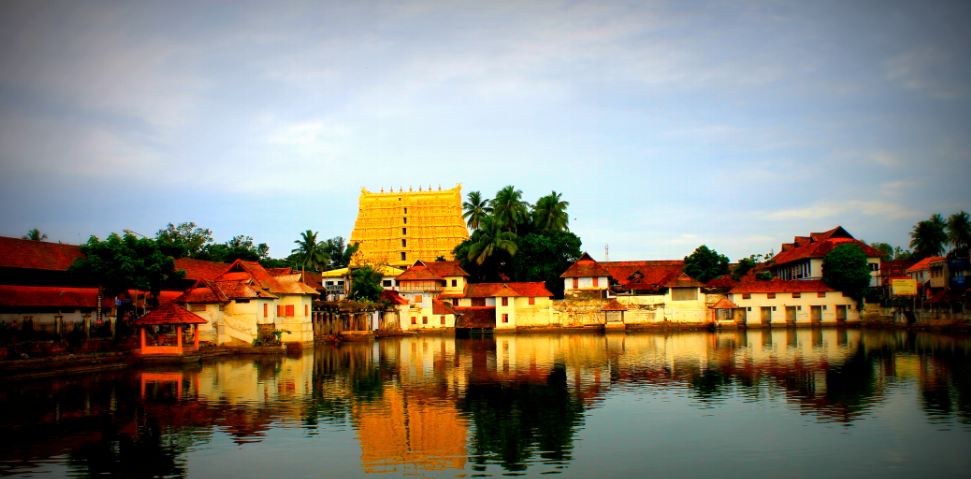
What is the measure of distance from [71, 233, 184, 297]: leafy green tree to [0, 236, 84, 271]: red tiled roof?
1621 millimetres

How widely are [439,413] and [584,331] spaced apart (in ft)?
151

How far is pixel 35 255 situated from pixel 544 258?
47.7 metres

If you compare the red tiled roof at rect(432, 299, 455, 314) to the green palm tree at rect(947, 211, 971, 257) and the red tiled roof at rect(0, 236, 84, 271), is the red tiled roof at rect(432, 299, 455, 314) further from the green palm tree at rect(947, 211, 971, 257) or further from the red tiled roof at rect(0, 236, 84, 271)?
the green palm tree at rect(947, 211, 971, 257)

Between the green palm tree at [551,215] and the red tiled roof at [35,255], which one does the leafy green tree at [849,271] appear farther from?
the red tiled roof at [35,255]

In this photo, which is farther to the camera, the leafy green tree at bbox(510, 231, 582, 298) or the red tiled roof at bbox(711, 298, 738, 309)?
the leafy green tree at bbox(510, 231, 582, 298)

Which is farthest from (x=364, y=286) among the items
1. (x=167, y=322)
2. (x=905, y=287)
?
(x=905, y=287)

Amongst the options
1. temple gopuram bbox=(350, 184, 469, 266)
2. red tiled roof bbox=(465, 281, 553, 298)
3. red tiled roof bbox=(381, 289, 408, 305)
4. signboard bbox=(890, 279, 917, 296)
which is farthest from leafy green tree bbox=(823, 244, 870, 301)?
temple gopuram bbox=(350, 184, 469, 266)

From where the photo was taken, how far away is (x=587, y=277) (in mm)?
68250

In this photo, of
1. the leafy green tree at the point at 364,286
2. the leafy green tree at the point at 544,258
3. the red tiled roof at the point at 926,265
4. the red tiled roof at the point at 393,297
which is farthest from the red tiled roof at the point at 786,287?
the leafy green tree at the point at 364,286

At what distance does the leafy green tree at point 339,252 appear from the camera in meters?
98.9

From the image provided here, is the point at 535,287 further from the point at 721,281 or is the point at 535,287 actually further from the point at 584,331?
the point at 721,281

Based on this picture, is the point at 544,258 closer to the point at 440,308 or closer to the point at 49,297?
the point at 440,308

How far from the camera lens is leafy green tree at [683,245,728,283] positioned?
250 feet

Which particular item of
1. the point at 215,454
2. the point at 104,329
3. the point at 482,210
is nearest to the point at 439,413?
the point at 215,454
